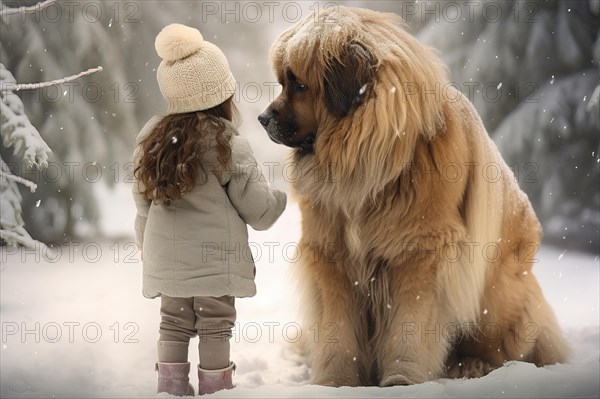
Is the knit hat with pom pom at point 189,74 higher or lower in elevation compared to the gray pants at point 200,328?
higher

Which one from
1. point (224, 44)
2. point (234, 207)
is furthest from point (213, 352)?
point (224, 44)

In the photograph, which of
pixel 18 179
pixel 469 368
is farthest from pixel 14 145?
pixel 469 368

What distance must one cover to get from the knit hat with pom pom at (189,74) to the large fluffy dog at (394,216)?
224 millimetres

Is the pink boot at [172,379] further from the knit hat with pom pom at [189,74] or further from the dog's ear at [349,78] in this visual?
the dog's ear at [349,78]

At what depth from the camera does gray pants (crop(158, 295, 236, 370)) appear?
2533mm

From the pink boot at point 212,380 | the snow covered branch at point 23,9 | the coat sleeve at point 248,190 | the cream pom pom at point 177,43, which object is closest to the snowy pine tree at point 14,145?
the snow covered branch at point 23,9

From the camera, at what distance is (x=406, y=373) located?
2721mm

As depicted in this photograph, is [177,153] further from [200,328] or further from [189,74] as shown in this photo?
[200,328]

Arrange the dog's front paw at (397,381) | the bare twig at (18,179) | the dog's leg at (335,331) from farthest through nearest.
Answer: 1. the bare twig at (18,179)
2. the dog's leg at (335,331)
3. the dog's front paw at (397,381)

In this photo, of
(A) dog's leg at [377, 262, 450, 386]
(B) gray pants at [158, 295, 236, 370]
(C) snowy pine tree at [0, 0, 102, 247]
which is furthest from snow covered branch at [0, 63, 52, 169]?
(A) dog's leg at [377, 262, 450, 386]

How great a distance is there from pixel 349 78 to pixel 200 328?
1.03 m

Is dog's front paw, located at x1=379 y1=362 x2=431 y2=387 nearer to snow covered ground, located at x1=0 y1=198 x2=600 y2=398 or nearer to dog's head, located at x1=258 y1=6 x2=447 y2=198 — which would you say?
snow covered ground, located at x1=0 y1=198 x2=600 y2=398

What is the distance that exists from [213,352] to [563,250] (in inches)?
93.3

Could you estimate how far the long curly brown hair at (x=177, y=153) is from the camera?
8.07 feet
